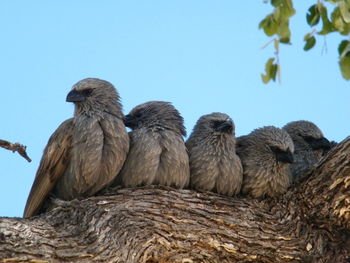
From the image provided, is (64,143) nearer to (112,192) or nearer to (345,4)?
(112,192)

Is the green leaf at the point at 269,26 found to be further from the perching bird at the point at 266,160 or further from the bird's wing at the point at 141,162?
the perching bird at the point at 266,160

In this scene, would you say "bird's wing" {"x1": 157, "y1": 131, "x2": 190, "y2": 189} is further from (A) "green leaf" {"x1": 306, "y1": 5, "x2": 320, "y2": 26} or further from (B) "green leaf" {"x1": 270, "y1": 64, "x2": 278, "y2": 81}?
(A) "green leaf" {"x1": 306, "y1": 5, "x2": 320, "y2": 26}

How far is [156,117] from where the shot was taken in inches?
323

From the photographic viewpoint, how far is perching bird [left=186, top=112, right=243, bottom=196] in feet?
25.8

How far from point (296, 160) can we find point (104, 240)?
309 cm

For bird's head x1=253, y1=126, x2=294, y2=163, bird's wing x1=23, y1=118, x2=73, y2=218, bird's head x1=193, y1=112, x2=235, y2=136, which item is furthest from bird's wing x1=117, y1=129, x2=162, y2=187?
bird's head x1=253, y1=126, x2=294, y2=163

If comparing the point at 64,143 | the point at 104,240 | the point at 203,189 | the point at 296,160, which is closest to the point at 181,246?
the point at 104,240

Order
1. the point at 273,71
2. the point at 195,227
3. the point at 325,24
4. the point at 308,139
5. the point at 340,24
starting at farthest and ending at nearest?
the point at 308,139 → the point at 195,227 → the point at 273,71 → the point at 325,24 → the point at 340,24

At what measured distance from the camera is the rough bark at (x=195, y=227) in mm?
6199

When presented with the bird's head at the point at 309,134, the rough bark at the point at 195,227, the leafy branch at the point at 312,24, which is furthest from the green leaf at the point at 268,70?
the bird's head at the point at 309,134

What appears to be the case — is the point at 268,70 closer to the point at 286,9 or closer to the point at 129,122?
the point at 286,9

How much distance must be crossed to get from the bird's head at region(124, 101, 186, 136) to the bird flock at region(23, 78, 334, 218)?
0.03 ft

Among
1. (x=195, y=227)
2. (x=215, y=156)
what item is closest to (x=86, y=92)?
(x=215, y=156)

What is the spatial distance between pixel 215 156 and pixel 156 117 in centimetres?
74
